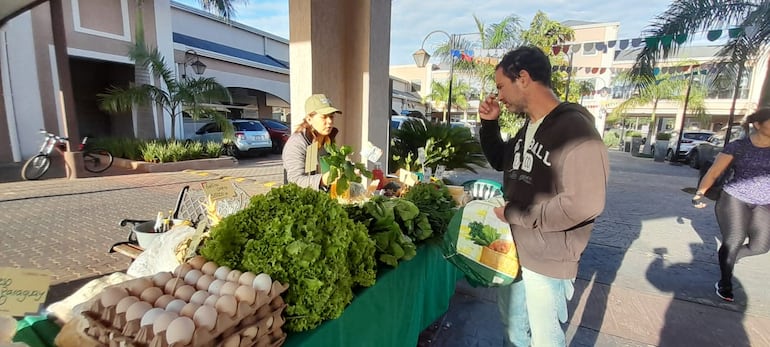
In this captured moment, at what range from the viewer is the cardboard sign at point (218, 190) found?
75.0 inches

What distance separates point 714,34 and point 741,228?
6.73 meters

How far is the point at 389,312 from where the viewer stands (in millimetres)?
1681

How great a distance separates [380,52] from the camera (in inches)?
167

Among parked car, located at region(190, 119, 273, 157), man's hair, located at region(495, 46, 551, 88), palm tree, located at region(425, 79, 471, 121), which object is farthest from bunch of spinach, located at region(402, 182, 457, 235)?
palm tree, located at region(425, 79, 471, 121)

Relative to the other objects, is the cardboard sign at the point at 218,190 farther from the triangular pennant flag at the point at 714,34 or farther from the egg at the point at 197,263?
the triangular pennant flag at the point at 714,34

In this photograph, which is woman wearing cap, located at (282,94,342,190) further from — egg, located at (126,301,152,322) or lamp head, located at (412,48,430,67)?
lamp head, located at (412,48,430,67)

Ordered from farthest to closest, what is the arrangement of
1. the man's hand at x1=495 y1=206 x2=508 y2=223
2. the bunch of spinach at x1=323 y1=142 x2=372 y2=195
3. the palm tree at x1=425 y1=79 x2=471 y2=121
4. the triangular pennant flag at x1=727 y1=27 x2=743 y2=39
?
the palm tree at x1=425 y1=79 x2=471 y2=121 < the triangular pennant flag at x1=727 y1=27 x2=743 y2=39 < the bunch of spinach at x1=323 y1=142 x2=372 y2=195 < the man's hand at x1=495 y1=206 x2=508 y2=223

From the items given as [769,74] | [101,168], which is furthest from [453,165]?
[101,168]

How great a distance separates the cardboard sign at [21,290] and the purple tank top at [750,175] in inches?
164

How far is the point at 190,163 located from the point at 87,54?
200 inches

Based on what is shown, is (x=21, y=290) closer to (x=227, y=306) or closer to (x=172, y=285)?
(x=172, y=285)

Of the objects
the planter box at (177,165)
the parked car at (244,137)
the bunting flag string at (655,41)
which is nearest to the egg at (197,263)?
the planter box at (177,165)

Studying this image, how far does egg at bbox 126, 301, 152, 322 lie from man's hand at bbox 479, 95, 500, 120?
175 centimetres

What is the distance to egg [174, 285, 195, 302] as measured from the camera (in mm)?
1005
